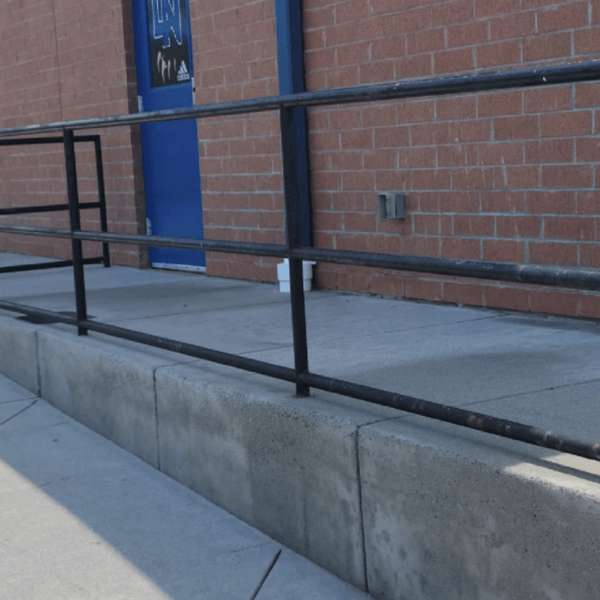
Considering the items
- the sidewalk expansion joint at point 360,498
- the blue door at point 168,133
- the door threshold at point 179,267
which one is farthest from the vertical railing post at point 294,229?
the door threshold at point 179,267

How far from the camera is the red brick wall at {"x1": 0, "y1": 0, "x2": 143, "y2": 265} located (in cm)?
818

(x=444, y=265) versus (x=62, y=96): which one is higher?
(x=62, y=96)

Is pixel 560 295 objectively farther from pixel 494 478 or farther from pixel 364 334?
pixel 494 478

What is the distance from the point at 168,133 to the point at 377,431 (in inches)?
207

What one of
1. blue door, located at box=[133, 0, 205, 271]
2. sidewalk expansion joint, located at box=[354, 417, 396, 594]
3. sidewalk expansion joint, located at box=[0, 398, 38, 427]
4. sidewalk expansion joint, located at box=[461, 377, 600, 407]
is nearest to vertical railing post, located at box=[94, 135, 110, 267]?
blue door, located at box=[133, 0, 205, 271]

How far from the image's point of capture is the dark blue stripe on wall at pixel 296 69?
612 cm

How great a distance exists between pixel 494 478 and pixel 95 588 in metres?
1.26

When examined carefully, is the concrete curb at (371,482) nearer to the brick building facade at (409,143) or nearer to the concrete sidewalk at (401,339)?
the concrete sidewalk at (401,339)

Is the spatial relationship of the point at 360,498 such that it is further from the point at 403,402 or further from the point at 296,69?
the point at 296,69

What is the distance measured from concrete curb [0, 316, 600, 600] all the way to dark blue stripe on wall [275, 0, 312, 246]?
207 cm

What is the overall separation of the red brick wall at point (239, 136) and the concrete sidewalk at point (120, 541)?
2.52 meters

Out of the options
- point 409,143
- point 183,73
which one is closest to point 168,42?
point 183,73

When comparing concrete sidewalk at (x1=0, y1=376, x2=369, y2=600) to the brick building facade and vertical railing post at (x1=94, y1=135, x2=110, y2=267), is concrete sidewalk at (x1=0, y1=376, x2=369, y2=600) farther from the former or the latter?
vertical railing post at (x1=94, y1=135, x2=110, y2=267)

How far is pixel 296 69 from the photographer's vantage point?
616 cm
